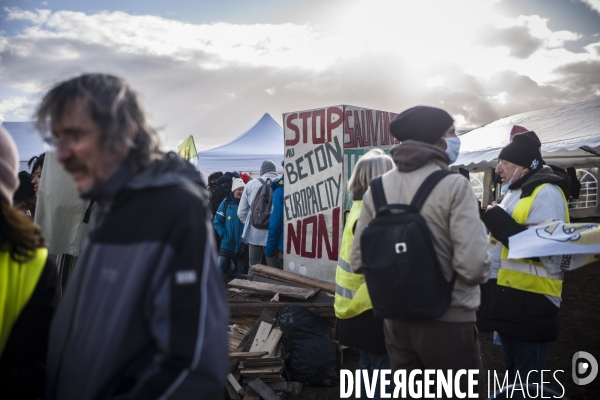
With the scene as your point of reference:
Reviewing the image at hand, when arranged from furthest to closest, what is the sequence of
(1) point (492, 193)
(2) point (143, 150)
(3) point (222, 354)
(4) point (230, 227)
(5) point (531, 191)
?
(1) point (492, 193) → (4) point (230, 227) → (5) point (531, 191) → (2) point (143, 150) → (3) point (222, 354)

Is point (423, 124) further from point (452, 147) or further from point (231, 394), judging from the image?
point (231, 394)

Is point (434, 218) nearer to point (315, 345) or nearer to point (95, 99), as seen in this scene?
point (95, 99)

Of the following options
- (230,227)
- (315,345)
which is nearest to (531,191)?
(315,345)

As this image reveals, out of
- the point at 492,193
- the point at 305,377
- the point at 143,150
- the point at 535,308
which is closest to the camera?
the point at 143,150

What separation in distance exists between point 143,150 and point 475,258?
1608 millimetres

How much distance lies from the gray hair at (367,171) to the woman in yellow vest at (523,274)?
0.79 metres

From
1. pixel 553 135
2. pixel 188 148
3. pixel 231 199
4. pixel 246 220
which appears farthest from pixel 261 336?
pixel 553 135

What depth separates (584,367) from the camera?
5055 millimetres

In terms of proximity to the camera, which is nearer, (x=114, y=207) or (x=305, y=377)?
(x=114, y=207)

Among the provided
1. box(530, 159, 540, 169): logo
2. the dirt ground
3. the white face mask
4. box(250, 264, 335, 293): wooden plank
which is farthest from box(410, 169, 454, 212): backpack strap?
box(250, 264, 335, 293): wooden plank

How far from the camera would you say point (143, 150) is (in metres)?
1.39

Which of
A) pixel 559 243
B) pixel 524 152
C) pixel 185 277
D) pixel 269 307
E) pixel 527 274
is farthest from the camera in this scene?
pixel 269 307

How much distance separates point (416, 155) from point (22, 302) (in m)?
1.84

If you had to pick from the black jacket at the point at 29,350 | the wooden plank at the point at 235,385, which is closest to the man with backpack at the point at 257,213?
the wooden plank at the point at 235,385
